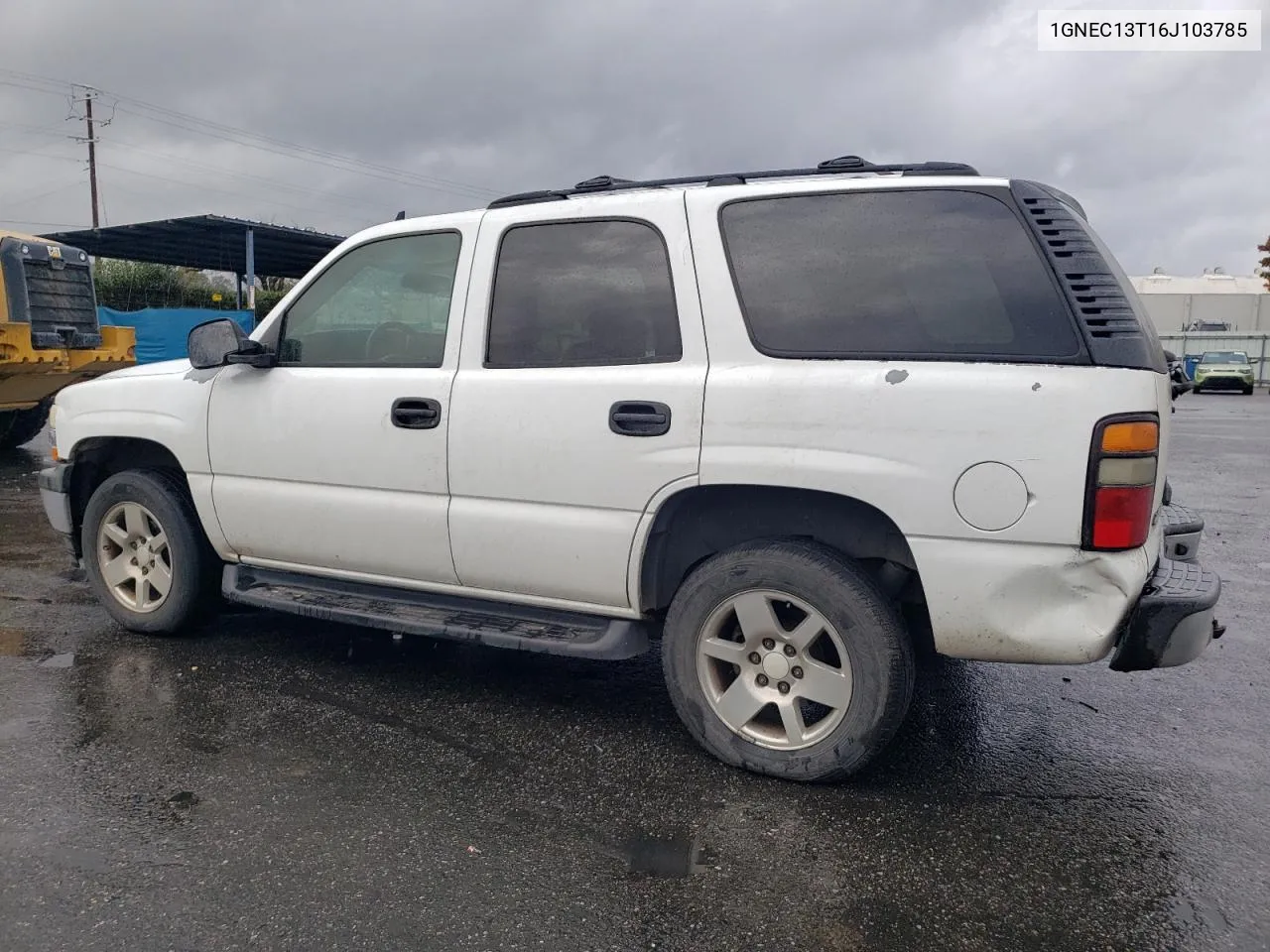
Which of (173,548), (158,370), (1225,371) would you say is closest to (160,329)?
(158,370)

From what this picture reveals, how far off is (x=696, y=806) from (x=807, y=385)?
4.50 feet

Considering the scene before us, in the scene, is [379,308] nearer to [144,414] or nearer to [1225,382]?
[144,414]

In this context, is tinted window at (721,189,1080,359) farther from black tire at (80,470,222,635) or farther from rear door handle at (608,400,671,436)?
black tire at (80,470,222,635)

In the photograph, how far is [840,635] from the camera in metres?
3.21

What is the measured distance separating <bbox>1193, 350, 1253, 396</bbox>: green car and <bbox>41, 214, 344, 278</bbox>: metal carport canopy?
27570 mm

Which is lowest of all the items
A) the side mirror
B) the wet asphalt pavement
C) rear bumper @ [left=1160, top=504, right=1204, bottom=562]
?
the wet asphalt pavement

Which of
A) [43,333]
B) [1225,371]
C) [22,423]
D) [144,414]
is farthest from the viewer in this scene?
[1225,371]

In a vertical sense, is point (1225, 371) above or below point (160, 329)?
below

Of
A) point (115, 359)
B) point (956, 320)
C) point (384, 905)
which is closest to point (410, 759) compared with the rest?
point (384, 905)

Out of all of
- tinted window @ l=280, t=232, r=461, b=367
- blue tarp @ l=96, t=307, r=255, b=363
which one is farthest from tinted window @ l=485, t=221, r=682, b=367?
blue tarp @ l=96, t=307, r=255, b=363

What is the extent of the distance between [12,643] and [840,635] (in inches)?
156

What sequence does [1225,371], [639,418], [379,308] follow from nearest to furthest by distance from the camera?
[639,418], [379,308], [1225,371]

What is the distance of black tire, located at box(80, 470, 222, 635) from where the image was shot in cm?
462

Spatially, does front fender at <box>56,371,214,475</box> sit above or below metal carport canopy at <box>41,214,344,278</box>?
below
